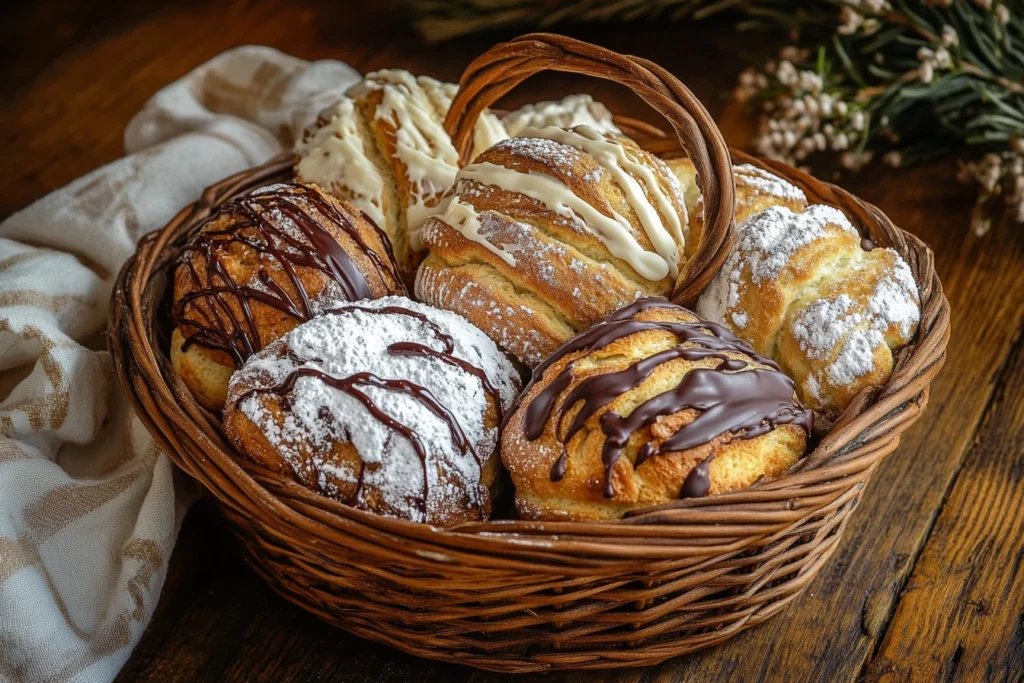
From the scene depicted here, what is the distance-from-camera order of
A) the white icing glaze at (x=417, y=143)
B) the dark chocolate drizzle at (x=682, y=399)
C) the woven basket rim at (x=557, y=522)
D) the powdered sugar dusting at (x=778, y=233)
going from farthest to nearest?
the white icing glaze at (x=417, y=143) < the powdered sugar dusting at (x=778, y=233) < the dark chocolate drizzle at (x=682, y=399) < the woven basket rim at (x=557, y=522)

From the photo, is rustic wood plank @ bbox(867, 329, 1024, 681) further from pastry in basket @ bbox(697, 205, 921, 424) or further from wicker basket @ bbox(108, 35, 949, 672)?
pastry in basket @ bbox(697, 205, 921, 424)

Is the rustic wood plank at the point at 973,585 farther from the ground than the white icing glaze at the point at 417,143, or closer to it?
closer to it

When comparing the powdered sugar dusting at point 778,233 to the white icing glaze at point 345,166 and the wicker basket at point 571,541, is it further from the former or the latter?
the white icing glaze at point 345,166

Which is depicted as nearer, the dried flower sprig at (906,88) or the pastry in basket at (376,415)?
the pastry in basket at (376,415)

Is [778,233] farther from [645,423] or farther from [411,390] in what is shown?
[411,390]

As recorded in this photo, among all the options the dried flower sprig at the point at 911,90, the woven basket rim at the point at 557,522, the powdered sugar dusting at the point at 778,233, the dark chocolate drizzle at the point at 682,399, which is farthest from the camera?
the dried flower sprig at the point at 911,90

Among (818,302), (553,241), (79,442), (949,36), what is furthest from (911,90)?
(79,442)

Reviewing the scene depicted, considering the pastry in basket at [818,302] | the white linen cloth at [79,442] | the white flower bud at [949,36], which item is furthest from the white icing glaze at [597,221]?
the white flower bud at [949,36]

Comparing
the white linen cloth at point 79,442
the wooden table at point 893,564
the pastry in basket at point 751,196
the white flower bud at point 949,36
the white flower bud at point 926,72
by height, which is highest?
the white flower bud at point 949,36

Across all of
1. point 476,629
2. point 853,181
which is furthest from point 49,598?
point 853,181
